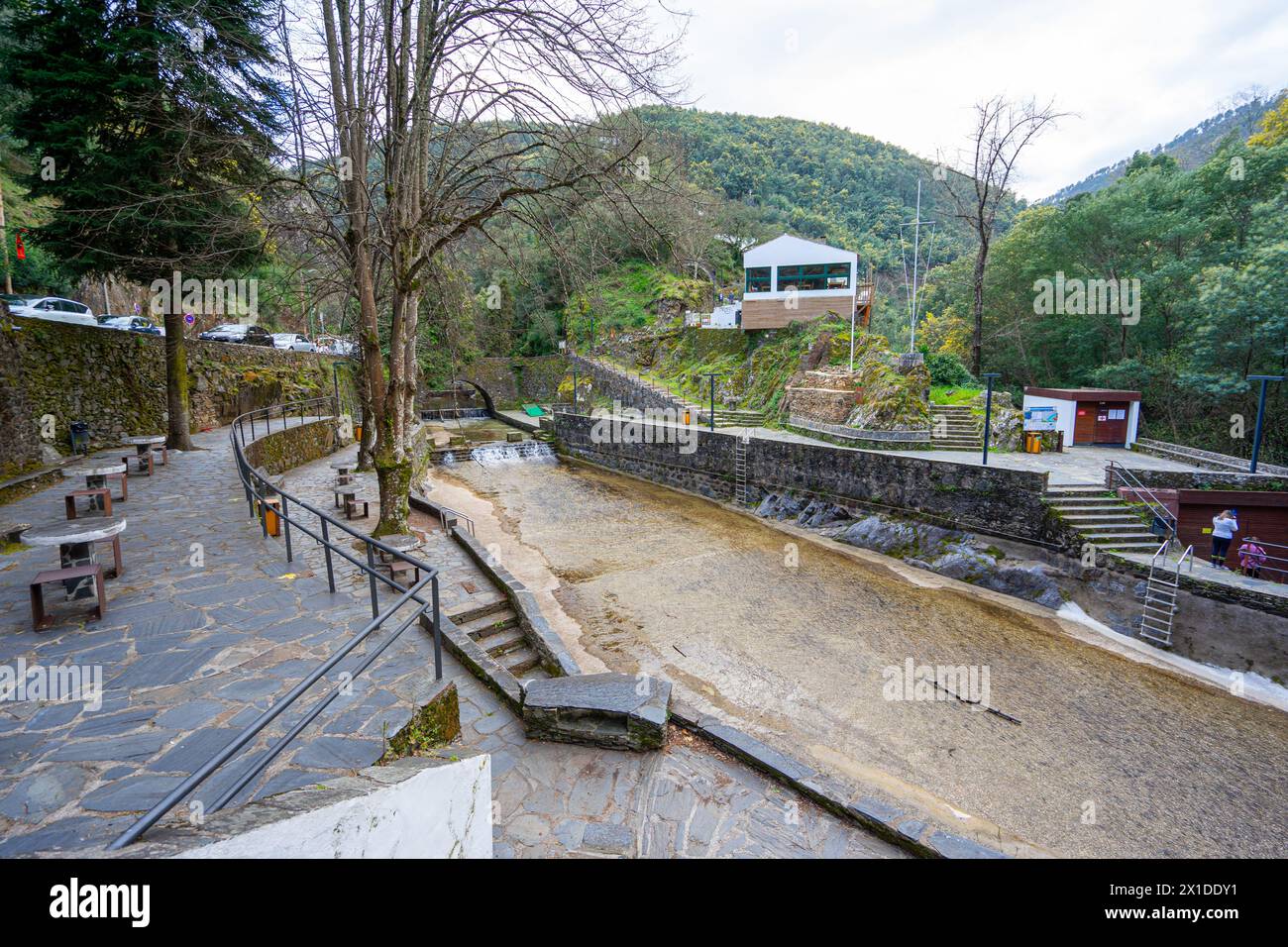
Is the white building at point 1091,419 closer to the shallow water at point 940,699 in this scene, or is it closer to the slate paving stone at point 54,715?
the shallow water at point 940,699

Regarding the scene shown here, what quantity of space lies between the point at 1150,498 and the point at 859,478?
269 inches

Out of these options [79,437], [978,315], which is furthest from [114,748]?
[978,315]

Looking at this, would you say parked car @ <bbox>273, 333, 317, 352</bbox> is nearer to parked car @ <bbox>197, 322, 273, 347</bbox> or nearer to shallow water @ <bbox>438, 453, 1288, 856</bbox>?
parked car @ <bbox>197, 322, 273, 347</bbox>

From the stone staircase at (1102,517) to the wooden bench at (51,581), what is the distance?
1687cm

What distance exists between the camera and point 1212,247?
69.7 feet

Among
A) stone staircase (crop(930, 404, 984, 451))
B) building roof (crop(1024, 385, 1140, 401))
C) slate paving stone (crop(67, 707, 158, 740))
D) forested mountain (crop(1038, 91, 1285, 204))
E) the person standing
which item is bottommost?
the person standing

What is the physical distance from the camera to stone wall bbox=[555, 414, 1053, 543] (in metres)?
14.1

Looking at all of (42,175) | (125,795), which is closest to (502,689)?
(125,795)

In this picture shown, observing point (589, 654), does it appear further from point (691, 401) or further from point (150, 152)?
point (691, 401)

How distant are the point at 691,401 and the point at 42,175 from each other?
23398mm

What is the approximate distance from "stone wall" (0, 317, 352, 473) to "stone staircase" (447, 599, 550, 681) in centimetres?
971

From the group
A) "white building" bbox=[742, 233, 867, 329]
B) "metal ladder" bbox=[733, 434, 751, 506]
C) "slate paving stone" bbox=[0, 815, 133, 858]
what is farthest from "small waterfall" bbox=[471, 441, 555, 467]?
"slate paving stone" bbox=[0, 815, 133, 858]

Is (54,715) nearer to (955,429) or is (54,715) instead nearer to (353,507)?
(353,507)

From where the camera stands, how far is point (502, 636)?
316 inches
